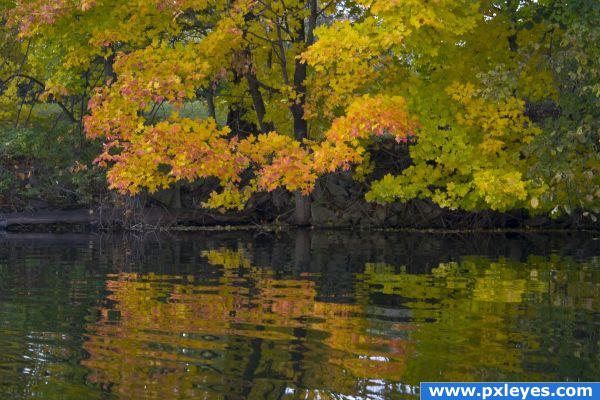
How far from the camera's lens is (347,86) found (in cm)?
2472

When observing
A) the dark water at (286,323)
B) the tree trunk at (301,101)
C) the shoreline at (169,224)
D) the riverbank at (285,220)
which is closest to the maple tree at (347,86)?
the tree trunk at (301,101)

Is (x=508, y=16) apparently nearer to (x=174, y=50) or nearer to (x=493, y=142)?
(x=493, y=142)

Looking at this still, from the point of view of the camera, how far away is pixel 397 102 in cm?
2330

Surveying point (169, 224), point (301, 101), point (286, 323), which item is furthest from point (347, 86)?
point (286, 323)

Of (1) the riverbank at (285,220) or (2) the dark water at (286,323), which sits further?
(1) the riverbank at (285,220)

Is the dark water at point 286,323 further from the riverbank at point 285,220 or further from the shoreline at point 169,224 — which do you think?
the riverbank at point 285,220

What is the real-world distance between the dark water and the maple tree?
267cm

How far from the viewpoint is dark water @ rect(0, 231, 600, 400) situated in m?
8.12

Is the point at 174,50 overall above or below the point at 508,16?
below

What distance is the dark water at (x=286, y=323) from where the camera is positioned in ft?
26.7

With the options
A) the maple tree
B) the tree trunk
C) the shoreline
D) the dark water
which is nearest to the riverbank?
the shoreline

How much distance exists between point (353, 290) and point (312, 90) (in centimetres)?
1266

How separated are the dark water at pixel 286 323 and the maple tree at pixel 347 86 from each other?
2665mm

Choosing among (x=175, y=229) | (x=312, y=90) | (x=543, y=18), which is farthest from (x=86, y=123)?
(x=543, y=18)
